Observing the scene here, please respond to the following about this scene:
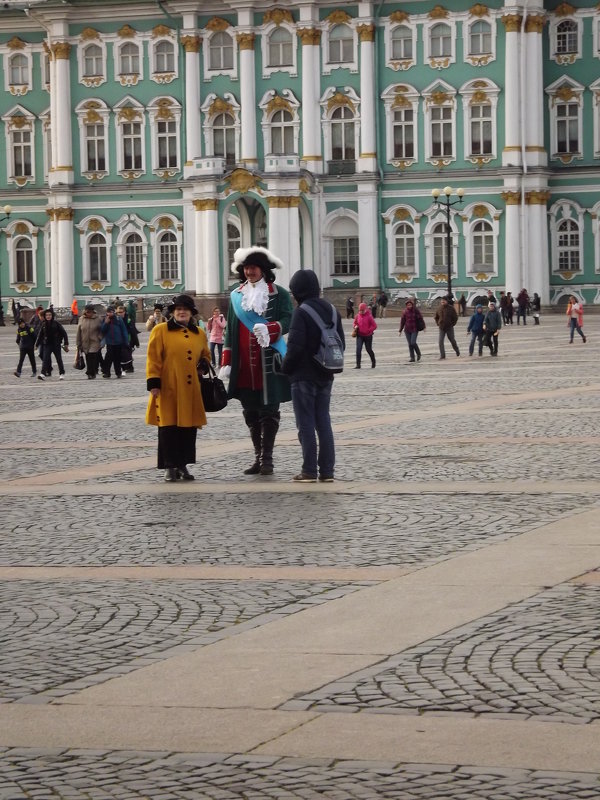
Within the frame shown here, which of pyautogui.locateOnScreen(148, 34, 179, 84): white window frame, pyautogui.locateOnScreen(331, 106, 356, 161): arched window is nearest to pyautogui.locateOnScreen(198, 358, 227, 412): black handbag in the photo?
pyautogui.locateOnScreen(331, 106, 356, 161): arched window

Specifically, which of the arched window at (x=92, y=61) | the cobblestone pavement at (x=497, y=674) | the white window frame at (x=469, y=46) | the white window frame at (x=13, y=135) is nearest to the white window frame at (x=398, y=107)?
the white window frame at (x=469, y=46)

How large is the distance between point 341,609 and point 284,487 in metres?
5.13

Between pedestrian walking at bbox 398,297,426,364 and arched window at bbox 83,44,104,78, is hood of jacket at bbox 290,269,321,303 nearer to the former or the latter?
pedestrian walking at bbox 398,297,426,364

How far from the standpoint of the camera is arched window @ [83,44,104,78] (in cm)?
7581

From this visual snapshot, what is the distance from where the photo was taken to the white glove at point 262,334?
14.3 m

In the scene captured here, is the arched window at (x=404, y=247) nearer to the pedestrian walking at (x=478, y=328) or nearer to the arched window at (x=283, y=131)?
the arched window at (x=283, y=131)

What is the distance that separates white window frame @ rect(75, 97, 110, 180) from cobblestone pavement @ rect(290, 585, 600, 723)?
6990cm

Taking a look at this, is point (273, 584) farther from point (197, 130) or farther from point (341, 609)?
point (197, 130)

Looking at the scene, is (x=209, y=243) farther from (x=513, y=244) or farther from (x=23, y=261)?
(x=513, y=244)

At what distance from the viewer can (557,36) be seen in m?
72.2

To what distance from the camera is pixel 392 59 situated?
73000 mm

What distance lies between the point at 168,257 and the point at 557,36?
18.8m

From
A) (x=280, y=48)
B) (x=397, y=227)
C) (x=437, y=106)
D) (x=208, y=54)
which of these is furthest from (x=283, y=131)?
(x=437, y=106)

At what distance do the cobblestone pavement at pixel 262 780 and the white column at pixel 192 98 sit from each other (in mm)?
68970
